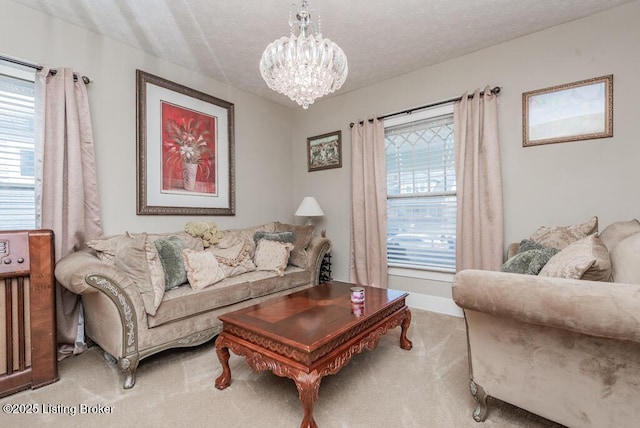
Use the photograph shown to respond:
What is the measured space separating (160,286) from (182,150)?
1655mm

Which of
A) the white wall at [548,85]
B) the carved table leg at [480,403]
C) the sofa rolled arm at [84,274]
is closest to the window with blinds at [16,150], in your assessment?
the sofa rolled arm at [84,274]

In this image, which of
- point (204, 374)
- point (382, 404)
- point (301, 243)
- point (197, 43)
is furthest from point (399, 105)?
point (204, 374)

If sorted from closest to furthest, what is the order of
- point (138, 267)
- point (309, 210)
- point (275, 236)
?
point (138, 267)
point (275, 236)
point (309, 210)

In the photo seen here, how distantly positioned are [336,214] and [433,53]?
2.22 meters

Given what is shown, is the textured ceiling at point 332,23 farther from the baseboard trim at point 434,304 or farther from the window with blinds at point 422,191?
the baseboard trim at point 434,304

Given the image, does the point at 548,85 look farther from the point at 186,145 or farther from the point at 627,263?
the point at 186,145

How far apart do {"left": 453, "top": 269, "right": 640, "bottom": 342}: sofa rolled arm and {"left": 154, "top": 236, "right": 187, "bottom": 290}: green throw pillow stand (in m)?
2.11

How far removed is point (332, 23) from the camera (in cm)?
243

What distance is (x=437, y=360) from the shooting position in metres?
2.08

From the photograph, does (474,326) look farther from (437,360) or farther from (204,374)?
(204,374)

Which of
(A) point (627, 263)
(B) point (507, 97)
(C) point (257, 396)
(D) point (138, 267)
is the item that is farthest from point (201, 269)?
(B) point (507, 97)

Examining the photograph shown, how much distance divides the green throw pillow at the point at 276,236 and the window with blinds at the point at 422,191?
4.11 ft

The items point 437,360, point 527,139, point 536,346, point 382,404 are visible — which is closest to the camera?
point 536,346

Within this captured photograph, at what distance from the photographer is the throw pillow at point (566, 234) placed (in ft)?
6.95
